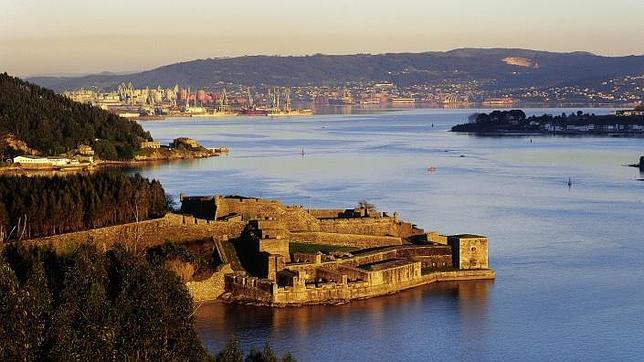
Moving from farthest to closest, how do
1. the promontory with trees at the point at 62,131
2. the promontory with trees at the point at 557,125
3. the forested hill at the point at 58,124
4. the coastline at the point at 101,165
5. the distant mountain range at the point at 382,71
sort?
the distant mountain range at the point at 382,71, the promontory with trees at the point at 557,125, the forested hill at the point at 58,124, the promontory with trees at the point at 62,131, the coastline at the point at 101,165

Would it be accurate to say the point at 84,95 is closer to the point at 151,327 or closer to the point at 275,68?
the point at 275,68

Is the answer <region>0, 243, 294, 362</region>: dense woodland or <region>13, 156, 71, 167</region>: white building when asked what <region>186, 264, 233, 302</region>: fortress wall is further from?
<region>13, 156, 71, 167</region>: white building

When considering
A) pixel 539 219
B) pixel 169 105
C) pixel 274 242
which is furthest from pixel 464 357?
pixel 169 105

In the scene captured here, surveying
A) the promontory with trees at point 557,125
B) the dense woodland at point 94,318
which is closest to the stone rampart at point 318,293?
the dense woodland at point 94,318

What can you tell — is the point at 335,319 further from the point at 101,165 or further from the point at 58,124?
the point at 58,124

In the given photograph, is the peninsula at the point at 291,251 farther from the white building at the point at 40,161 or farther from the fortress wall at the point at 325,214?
the white building at the point at 40,161

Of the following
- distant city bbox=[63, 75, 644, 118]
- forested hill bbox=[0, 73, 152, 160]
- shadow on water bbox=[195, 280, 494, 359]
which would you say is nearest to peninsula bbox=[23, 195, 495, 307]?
shadow on water bbox=[195, 280, 494, 359]

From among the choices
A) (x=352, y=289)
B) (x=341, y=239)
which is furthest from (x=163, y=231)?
(x=352, y=289)
